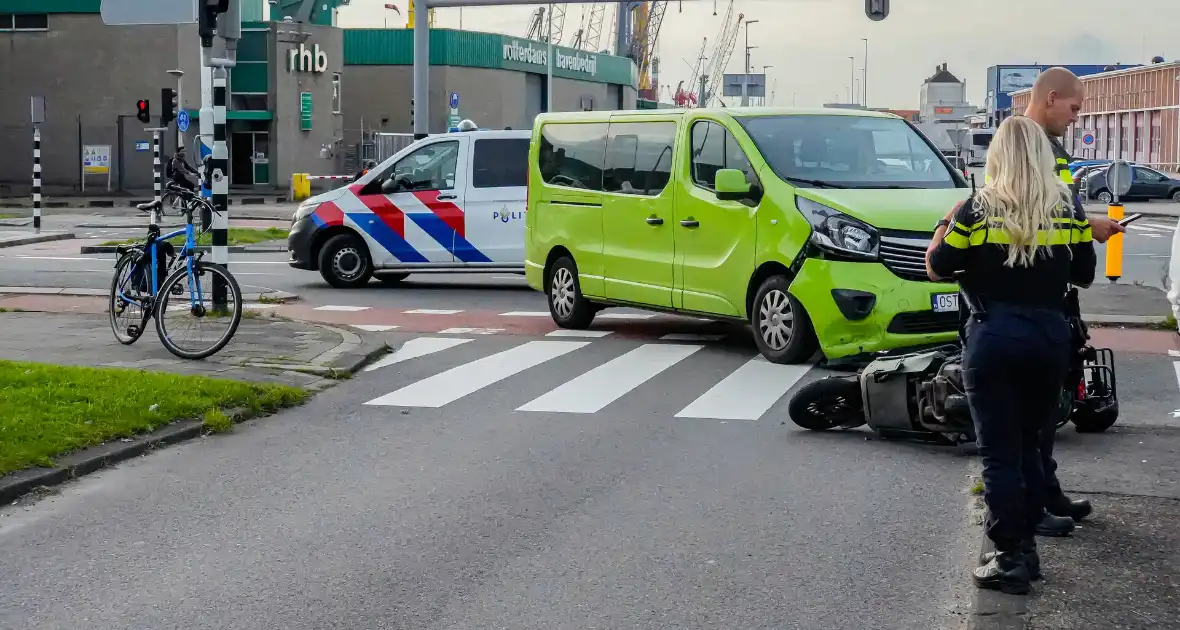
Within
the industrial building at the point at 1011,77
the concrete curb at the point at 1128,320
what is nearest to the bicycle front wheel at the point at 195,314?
the concrete curb at the point at 1128,320

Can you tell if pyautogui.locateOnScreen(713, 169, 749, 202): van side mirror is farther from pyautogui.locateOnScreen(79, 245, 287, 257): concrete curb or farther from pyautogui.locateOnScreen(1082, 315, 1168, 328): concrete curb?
pyautogui.locateOnScreen(79, 245, 287, 257): concrete curb

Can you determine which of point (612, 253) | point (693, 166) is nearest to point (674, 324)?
point (612, 253)

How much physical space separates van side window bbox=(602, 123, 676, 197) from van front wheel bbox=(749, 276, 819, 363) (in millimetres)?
1672

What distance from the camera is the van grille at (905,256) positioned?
36.1 feet

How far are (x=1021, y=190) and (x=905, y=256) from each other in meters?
5.90

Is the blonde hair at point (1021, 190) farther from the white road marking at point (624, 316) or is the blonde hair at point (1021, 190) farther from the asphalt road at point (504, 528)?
the white road marking at point (624, 316)

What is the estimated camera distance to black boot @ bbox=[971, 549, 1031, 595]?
5.25 metres

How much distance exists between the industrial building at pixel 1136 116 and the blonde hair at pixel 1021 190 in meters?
57.2

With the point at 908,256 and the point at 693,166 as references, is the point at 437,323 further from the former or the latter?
the point at 908,256

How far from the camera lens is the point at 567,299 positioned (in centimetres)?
1418

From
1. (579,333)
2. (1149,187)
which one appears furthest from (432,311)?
(1149,187)

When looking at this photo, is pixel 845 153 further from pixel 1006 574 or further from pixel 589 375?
pixel 1006 574

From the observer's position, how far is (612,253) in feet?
44.4

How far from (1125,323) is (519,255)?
6.68m
